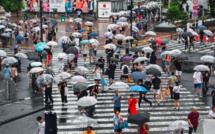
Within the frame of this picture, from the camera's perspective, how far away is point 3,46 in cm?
3941

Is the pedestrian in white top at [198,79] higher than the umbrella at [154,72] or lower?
lower

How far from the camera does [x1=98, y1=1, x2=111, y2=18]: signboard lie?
65062mm

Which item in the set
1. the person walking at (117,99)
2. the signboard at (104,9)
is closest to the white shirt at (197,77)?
the person walking at (117,99)

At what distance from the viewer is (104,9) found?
215 ft

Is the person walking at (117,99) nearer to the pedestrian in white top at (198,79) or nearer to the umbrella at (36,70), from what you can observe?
the pedestrian in white top at (198,79)

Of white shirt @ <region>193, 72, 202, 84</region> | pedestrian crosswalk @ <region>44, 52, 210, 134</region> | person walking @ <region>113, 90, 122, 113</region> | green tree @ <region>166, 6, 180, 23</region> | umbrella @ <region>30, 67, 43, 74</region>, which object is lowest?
pedestrian crosswalk @ <region>44, 52, 210, 134</region>

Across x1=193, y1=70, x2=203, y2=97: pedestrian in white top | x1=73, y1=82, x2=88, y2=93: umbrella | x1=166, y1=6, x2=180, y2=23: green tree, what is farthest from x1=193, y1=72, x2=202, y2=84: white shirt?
x1=166, y1=6, x2=180, y2=23: green tree

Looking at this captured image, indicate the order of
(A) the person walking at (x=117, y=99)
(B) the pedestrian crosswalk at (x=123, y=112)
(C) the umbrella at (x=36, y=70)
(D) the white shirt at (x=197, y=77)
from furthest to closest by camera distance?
(C) the umbrella at (x=36, y=70) < (D) the white shirt at (x=197, y=77) < (A) the person walking at (x=117, y=99) < (B) the pedestrian crosswalk at (x=123, y=112)

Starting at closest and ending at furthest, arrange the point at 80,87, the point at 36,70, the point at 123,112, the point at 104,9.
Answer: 1. the point at 80,87
2. the point at 123,112
3. the point at 36,70
4. the point at 104,9

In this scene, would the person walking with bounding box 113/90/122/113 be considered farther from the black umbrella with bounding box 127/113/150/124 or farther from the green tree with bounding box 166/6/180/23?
the green tree with bounding box 166/6/180/23

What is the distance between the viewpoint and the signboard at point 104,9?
65062 mm

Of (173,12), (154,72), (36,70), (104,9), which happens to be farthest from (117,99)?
(104,9)

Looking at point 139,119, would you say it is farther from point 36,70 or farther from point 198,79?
point 36,70

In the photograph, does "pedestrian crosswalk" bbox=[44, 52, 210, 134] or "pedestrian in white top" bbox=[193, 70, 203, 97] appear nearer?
"pedestrian crosswalk" bbox=[44, 52, 210, 134]
